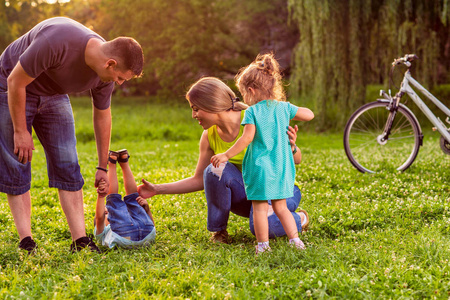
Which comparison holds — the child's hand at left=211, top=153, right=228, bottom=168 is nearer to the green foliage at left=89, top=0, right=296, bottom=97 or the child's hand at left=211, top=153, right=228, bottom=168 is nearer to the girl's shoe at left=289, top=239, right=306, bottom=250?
the girl's shoe at left=289, top=239, right=306, bottom=250

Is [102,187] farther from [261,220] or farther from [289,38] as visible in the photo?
[289,38]

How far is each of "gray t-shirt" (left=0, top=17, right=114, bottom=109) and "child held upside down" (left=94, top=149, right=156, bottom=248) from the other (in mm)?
708

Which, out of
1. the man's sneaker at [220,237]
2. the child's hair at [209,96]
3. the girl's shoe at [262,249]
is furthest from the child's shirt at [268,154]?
the man's sneaker at [220,237]

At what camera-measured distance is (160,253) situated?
3742 millimetres

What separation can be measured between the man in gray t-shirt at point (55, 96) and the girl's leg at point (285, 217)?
1.45m

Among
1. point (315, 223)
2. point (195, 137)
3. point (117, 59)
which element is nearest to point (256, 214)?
point (315, 223)

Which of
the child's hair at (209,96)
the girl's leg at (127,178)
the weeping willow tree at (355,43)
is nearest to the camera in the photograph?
the child's hair at (209,96)

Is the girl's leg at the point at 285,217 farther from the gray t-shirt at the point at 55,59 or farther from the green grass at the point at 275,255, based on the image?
the gray t-shirt at the point at 55,59

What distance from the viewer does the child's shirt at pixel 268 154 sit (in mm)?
3561

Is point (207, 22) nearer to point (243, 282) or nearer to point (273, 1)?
point (273, 1)

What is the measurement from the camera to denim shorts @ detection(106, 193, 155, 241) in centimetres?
385

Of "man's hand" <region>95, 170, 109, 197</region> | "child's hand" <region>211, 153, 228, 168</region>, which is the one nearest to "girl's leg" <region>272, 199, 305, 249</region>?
"child's hand" <region>211, 153, 228, 168</region>

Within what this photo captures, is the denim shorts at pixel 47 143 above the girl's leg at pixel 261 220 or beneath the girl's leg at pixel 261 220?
above

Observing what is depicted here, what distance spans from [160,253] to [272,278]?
41.0 inches
